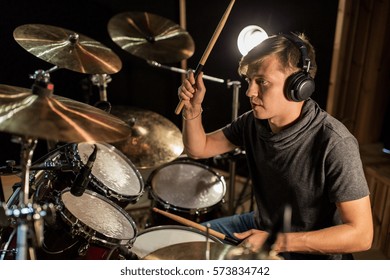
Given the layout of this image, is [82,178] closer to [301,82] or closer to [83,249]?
[83,249]

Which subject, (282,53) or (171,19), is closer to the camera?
(282,53)

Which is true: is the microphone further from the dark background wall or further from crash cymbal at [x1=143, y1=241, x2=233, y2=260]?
the dark background wall

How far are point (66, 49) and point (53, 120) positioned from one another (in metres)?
0.93

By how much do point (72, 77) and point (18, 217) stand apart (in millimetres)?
2053

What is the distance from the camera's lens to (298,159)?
144 centimetres

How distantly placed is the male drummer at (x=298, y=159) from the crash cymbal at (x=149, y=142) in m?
0.57

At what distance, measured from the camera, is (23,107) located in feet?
3.46

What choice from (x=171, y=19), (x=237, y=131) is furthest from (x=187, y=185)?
(x=171, y=19)

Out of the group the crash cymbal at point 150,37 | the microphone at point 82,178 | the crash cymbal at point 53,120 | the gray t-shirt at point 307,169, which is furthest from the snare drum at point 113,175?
the crash cymbal at point 150,37

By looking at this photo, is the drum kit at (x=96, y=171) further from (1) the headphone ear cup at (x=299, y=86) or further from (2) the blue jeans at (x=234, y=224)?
(1) the headphone ear cup at (x=299, y=86)

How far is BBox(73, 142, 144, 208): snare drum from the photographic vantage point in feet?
5.08

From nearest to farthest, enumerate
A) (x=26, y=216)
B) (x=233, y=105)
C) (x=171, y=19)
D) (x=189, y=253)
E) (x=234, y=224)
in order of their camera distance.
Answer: (x=26, y=216) → (x=189, y=253) → (x=234, y=224) → (x=233, y=105) → (x=171, y=19)
